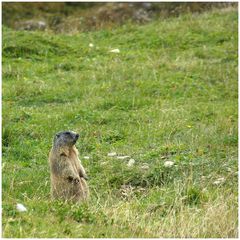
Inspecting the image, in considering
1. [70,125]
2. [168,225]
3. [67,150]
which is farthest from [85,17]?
[168,225]

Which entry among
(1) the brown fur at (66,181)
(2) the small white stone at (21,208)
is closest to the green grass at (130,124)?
(2) the small white stone at (21,208)

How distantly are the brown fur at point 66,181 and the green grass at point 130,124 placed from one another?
320 millimetres

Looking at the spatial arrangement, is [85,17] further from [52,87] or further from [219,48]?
[52,87]

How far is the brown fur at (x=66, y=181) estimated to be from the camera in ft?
32.3

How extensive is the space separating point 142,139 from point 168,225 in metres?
4.97

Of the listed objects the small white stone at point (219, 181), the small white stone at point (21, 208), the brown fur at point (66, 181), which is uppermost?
the small white stone at point (21, 208)

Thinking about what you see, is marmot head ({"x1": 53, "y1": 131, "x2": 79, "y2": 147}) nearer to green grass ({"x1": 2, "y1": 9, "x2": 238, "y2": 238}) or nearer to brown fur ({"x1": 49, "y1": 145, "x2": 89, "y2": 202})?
brown fur ({"x1": 49, "y1": 145, "x2": 89, "y2": 202})

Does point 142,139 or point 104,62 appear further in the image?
point 104,62

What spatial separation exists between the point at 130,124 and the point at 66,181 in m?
4.30

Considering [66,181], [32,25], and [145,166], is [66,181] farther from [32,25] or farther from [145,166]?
[32,25]

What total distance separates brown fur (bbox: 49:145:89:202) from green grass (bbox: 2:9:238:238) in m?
0.32

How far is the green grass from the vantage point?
8.33m

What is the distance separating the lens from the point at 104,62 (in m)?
18.4

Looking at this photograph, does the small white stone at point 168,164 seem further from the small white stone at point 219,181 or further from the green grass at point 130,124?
the small white stone at point 219,181
